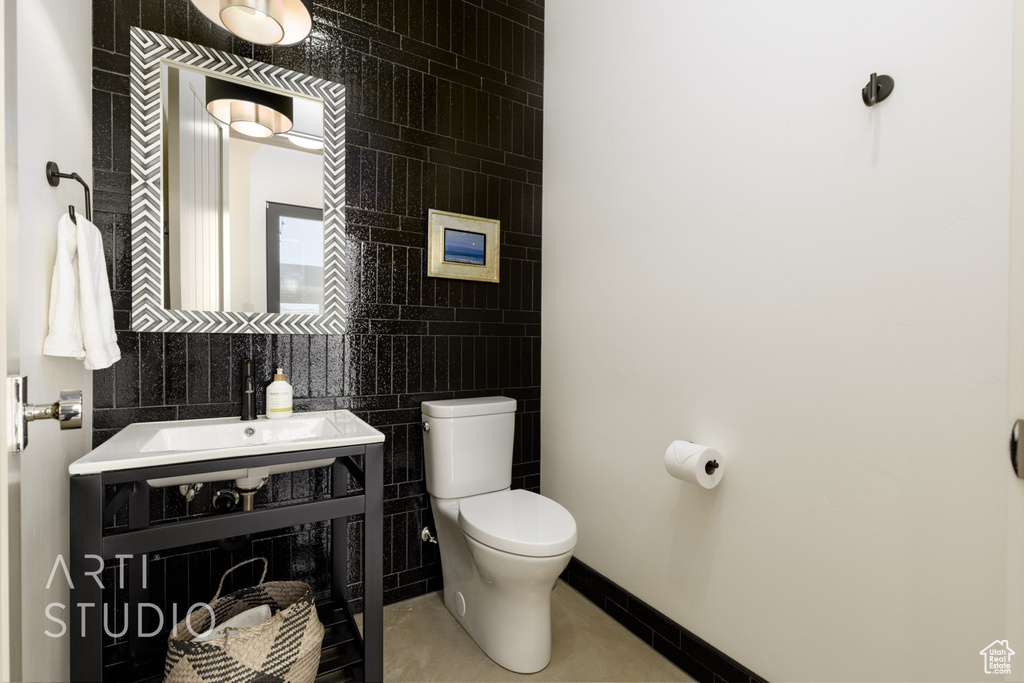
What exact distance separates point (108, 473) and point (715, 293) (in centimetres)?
170

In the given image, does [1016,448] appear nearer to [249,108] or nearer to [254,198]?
[254,198]

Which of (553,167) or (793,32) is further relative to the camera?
(553,167)

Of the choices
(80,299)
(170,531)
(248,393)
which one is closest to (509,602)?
(170,531)

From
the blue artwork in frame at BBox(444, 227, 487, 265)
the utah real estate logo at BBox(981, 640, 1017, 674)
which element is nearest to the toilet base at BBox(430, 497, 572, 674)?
the utah real estate logo at BBox(981, 640, 1017, 674)

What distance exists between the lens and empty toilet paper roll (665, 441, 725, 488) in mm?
1446

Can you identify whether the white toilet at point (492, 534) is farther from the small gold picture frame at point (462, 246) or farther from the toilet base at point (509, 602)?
the small gold picture frame at point (462, 246)

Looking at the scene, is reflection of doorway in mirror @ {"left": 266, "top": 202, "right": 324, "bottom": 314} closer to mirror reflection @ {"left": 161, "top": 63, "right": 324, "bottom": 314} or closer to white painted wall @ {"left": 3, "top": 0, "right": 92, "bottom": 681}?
mirror reflection @ {"left": 161, "top": 63, "right": 324, "bottom": 314}

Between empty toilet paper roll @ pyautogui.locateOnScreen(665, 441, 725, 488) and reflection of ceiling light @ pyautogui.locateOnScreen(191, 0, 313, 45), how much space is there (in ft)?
5.64

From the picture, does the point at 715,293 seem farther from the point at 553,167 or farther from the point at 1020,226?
the point at 553,167

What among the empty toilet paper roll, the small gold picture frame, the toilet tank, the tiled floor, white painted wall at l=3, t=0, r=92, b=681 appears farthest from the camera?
the small gold picture frame

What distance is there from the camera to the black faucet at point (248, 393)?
1.64 meters

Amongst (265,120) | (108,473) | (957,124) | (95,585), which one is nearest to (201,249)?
(265,120)

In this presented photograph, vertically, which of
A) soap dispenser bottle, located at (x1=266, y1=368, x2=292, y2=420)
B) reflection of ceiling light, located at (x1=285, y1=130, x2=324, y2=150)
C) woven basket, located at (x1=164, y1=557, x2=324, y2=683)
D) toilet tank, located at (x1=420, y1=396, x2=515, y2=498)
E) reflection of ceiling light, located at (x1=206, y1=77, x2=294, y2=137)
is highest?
reflection of ceiling light, located at (x1=206, y1=77, x2=294, y2=137)

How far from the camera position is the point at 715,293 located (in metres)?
1.54
